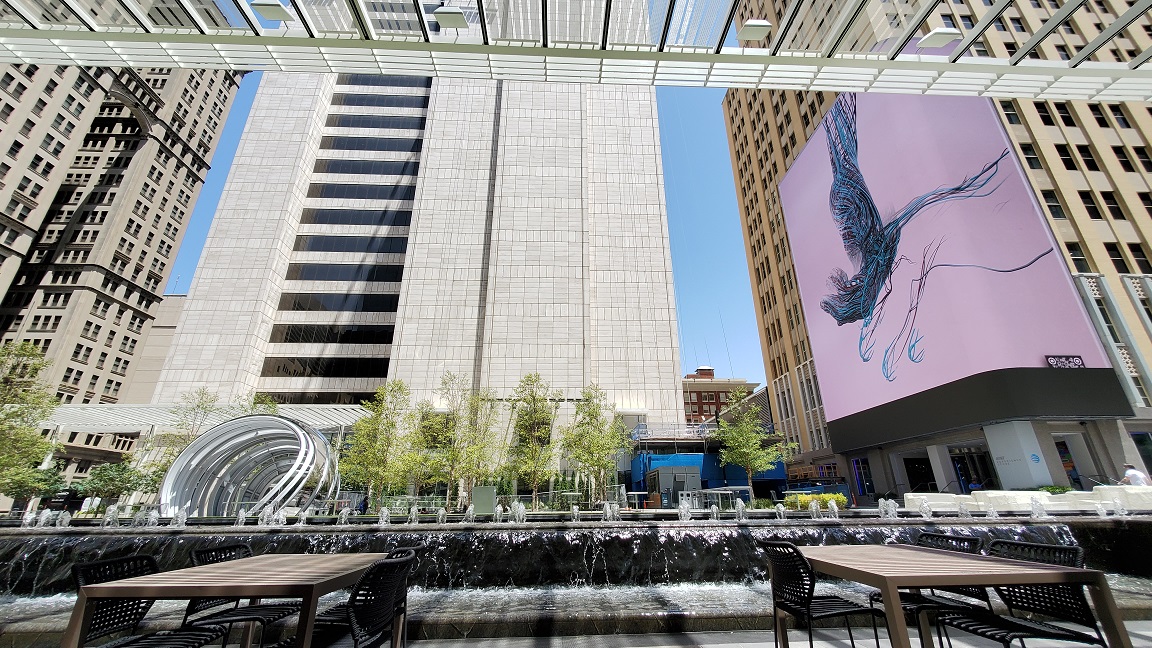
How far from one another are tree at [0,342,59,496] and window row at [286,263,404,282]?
58.0 ft

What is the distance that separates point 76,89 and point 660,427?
250 ft

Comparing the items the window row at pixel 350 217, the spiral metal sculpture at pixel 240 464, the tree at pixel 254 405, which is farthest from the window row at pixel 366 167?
the spiral metal sculpture at pixel 240 464

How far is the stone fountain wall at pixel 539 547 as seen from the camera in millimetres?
8758

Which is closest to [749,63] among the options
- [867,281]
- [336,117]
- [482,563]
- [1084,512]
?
[482,563]

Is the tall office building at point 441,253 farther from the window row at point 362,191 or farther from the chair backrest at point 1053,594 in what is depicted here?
the chair backrest at point 1053,594

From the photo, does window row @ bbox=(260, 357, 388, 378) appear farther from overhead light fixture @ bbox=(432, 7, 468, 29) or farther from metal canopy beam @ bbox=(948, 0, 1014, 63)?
metal canopy beam @ bbox=(948, 0, 1014, 63)

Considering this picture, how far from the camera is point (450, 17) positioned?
6.73 m

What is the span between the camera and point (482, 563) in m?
8.86

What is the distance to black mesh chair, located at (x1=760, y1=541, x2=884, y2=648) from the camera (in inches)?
147

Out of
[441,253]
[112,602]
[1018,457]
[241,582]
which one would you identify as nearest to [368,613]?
[241,582]

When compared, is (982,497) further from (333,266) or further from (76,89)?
(76,89)

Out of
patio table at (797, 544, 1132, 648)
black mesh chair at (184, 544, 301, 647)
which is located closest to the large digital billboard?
patio table at (797, 544, 1132, 648)

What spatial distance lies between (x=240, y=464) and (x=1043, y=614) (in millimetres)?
23013

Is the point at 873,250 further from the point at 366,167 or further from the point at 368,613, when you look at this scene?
the point at 366,167
